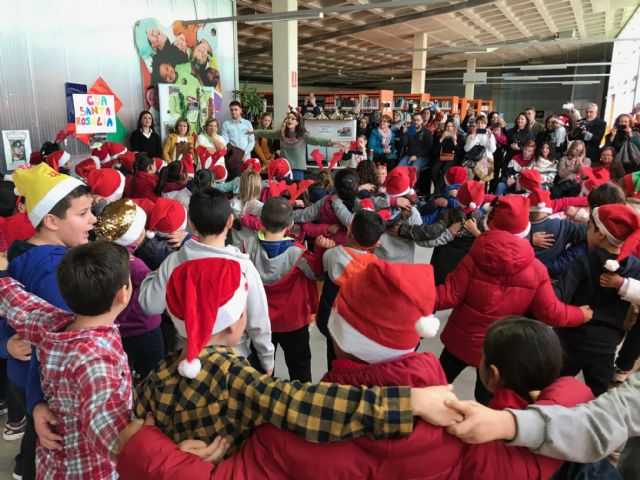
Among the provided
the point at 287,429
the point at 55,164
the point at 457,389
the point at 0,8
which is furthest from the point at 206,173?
the point at 287,429

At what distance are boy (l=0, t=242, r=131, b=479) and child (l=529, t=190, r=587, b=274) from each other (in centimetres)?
202

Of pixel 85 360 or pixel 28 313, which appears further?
pixel 28 313

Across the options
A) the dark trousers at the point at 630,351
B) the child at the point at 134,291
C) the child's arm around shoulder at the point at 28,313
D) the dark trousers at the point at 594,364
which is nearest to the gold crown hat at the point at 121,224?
the child at the point at 134,291

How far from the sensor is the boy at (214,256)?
1606 mm

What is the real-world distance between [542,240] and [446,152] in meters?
5.00

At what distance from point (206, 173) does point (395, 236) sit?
5.58ft

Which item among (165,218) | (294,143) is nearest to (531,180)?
(165,218)

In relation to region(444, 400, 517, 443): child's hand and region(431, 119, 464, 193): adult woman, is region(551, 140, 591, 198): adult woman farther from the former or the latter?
region(444, 400, 517, 443): child's hand

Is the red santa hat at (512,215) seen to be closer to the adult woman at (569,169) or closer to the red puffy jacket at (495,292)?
the red puffy jacket at (495,292)

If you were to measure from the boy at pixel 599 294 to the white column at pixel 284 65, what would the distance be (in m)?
6.59

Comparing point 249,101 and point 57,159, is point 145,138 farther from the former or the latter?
point 249,101

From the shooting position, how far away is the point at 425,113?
25.1 feet

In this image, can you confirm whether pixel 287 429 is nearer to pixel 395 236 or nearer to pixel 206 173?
pixel 395 236

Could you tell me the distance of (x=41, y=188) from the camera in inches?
63.9
